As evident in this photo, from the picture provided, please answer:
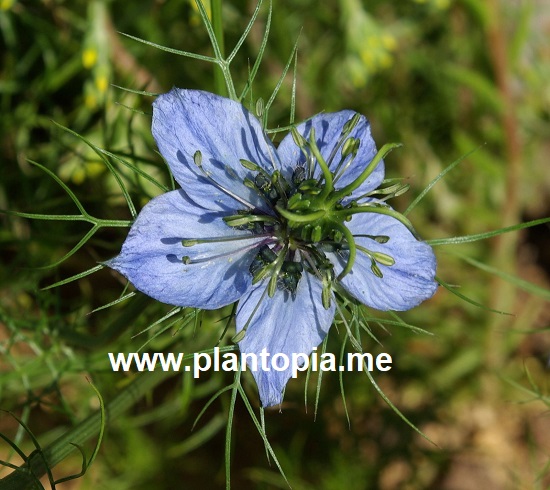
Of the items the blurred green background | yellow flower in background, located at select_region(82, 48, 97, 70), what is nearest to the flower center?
the blurred green background

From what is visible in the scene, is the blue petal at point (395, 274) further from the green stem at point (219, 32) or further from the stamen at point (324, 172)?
the green stem at point (219, 32)

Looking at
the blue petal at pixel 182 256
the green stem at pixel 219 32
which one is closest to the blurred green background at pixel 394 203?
the green stem at pixel 219 32

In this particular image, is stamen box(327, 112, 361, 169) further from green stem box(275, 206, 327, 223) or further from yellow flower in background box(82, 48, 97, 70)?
yellow flower in background box(82, 48, 97, 70)

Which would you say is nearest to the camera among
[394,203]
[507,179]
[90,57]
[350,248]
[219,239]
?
[350,248]

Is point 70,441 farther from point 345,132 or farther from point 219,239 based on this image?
point 345,132

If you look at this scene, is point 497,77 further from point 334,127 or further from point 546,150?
point 334,127

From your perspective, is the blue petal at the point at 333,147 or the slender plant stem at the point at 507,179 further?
the slender plant stem at the point at 507,179

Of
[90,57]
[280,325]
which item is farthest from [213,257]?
[90,57]
